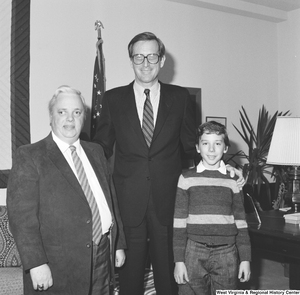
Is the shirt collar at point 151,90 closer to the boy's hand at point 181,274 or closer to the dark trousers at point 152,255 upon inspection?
the dark trousers at point 152,255

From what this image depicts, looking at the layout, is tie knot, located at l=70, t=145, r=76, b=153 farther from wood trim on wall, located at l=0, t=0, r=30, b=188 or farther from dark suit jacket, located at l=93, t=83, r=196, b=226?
wood trim on wall, located at l=0, t=0, r=30, b=188

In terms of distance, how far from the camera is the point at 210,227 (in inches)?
93.0

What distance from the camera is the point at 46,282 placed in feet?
6.32

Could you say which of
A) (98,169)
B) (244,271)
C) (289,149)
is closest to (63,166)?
(98,169)

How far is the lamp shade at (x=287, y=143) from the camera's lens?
341 cm

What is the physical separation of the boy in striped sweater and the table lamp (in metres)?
1.13

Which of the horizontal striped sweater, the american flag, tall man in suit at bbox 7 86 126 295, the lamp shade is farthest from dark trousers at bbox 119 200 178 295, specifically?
the american flag

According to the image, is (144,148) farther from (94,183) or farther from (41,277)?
(41,277)

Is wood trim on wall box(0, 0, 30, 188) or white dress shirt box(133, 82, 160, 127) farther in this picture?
wood trim on wall box(0, 0, 30, 188)

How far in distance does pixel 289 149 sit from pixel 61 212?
2080 mm

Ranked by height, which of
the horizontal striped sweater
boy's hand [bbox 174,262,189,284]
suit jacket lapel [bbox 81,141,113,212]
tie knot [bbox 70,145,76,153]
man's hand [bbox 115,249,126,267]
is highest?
tie knot [bbox 70,145,76,153]

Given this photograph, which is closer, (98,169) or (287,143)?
(98,169)

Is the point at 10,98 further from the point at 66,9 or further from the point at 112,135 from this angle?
the point at 112,135

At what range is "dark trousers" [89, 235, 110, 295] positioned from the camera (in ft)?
6.79
